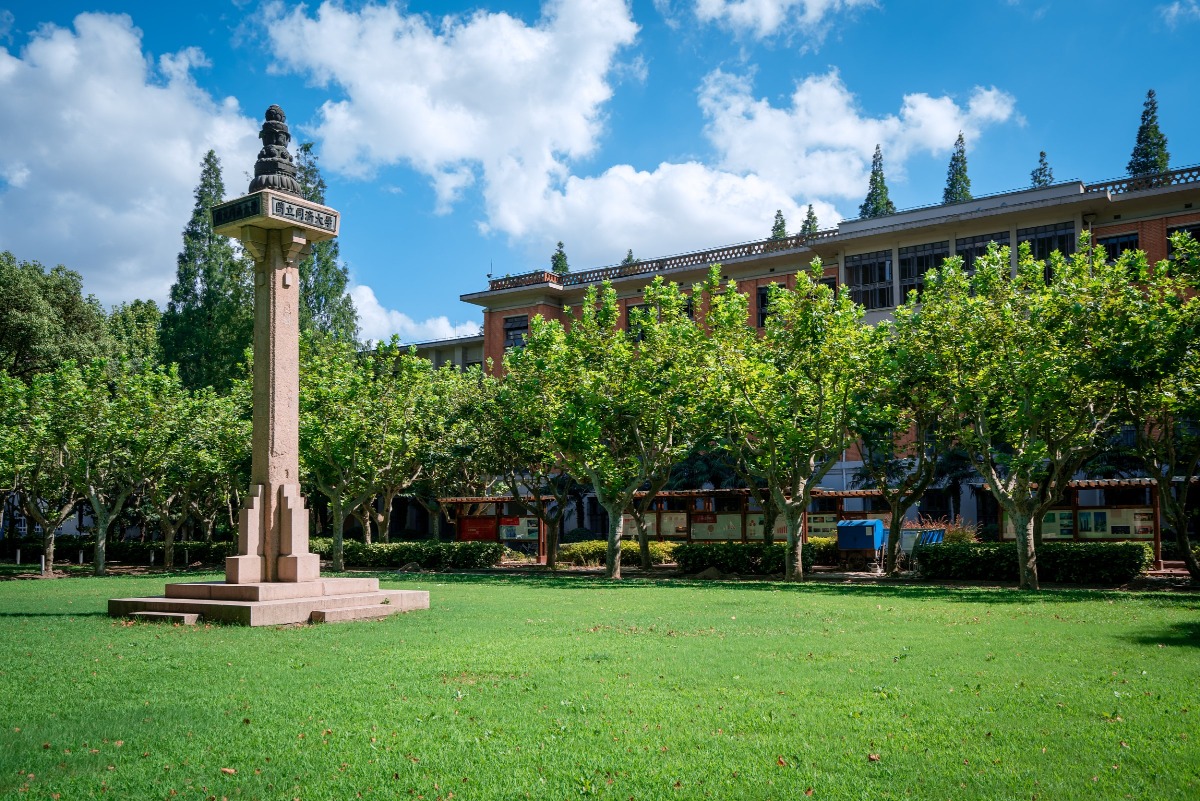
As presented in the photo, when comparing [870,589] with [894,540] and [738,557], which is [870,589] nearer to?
[894,540]

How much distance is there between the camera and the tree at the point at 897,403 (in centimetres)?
2370

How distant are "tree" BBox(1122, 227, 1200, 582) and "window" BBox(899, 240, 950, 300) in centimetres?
1903

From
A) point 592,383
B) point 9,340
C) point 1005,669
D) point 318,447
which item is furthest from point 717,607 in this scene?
point 9,340

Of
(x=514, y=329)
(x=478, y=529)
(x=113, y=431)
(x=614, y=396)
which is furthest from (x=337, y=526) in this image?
(x=514, y=329)

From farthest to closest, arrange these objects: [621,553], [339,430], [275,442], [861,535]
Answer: [621,553] < [339,430] < [861,535] < [275,442]

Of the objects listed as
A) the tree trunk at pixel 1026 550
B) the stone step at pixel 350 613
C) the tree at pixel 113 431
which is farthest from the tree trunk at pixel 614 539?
the tree at pixel 113 431

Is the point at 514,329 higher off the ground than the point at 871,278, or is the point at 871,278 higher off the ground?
the point at 871,278

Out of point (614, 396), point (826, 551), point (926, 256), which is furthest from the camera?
point (926, 256)

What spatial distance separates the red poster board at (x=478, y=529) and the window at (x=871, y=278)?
65.1ft

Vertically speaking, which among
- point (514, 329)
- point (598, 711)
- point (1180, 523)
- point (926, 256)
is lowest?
point (598, 711)

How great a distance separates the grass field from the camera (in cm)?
589

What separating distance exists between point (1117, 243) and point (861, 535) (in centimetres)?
1962

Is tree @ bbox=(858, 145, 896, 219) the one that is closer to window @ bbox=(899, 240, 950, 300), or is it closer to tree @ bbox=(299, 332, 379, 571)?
window @ bbox=(899, 240, 950, 300)

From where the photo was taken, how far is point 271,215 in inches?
Answer: 622
